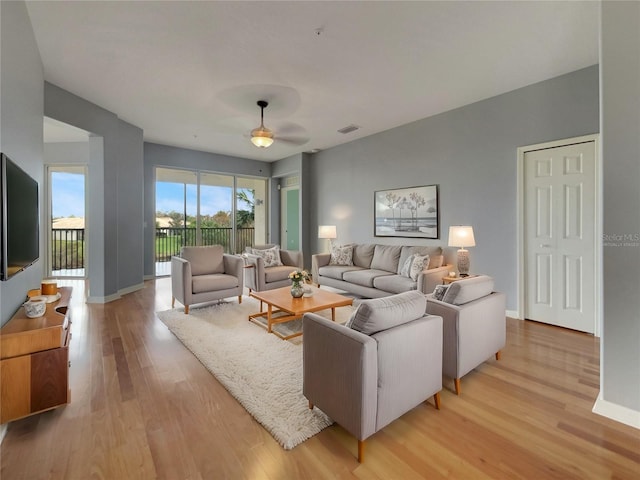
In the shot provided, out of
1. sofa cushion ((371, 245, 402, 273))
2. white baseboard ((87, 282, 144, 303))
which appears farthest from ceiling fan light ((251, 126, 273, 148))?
white baseboard ((87, 282, 144, 303))

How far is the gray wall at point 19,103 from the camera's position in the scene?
1.93 meters

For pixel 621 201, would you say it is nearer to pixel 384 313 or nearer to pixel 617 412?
pixel 617 412

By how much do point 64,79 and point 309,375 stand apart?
4339mm

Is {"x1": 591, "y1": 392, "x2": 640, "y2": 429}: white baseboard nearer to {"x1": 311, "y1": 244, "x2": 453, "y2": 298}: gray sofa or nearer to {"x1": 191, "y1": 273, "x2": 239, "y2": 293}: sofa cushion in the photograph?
{"x1": 311, "y1": 244, "x2": 453, "y2": 298}: gray sofa

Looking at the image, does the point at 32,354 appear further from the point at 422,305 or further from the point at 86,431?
the point at 422,305

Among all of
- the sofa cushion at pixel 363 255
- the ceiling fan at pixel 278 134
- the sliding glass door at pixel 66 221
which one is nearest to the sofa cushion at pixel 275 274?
the sofa cushion at pixel 363 255

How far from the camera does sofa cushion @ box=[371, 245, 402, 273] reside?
4832 millimetres

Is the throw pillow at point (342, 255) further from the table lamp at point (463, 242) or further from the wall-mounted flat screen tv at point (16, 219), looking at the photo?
the wall-mounted flat screen tv at point (16, 219)

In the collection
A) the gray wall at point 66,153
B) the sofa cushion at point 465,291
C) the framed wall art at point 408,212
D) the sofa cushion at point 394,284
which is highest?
the gray wall at point 66,153

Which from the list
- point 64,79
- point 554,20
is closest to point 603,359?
point 554,20

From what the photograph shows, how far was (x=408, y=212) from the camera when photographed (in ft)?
16.6

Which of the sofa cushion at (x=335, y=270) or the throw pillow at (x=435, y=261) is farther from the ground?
the throw pillow at (x=435, y=261)

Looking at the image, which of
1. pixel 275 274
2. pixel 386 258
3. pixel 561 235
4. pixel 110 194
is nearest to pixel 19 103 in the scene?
pixel 110 194

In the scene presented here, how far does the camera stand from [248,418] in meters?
1.88
